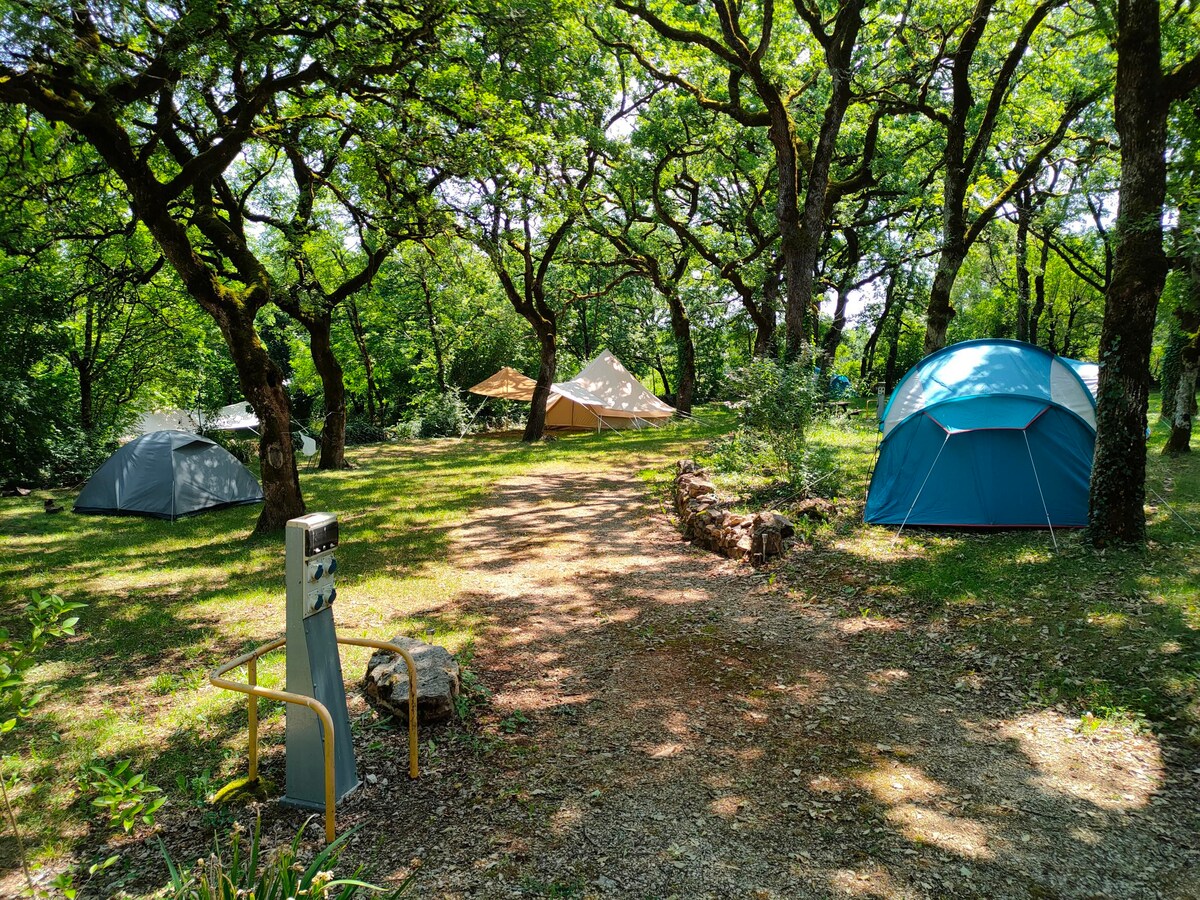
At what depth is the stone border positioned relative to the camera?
7.13 m

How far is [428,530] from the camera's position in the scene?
9.48 m

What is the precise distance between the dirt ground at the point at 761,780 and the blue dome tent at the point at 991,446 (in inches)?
92.5

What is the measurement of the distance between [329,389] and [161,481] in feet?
12.9

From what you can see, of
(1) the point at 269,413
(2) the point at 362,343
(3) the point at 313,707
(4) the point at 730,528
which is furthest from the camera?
(2) the point at 362,343

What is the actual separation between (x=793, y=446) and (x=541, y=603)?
4537 millimetres

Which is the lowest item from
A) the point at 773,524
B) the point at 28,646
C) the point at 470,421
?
the point at 773,524

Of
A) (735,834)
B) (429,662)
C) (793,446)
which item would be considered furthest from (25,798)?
(793,446)

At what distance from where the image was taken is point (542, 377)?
19.4 m

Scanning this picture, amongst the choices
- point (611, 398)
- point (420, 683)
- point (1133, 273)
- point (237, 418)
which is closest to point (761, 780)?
point (420, 683)

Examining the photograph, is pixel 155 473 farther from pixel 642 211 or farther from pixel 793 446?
pixel 642 211

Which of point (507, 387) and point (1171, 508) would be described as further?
point (507, 387)

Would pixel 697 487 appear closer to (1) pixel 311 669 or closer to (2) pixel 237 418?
(1) pixel 311 669

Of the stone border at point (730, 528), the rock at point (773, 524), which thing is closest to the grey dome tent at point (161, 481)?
the stone border at point (730, 528)

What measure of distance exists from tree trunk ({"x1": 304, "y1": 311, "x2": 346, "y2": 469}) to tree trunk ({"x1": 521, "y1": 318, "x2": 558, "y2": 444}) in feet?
19.0
